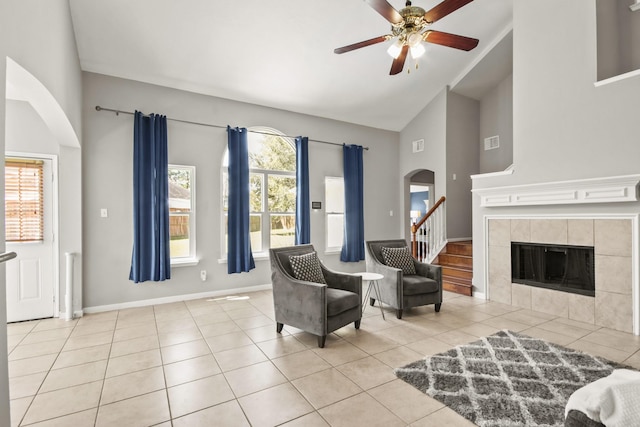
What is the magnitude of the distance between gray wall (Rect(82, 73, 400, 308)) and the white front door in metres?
0.40

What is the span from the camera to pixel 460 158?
21.8ft

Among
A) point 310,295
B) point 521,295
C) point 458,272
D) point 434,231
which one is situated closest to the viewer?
point 310,295

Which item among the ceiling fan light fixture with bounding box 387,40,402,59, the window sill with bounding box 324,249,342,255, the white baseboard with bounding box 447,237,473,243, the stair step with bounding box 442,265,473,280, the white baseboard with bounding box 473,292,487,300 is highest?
the ceiling fan light fixture with bounding box 387,40,402,59

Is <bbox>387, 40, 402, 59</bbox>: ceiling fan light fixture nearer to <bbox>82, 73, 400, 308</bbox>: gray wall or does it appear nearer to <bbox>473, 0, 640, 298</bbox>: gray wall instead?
<bbox>473, 0, 640, 298</bbox>: gray wall

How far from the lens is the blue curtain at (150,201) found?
4602 millimetres

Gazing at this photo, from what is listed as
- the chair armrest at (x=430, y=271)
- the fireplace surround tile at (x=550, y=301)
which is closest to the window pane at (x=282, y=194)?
the chair armrest at (x=430, y=271)

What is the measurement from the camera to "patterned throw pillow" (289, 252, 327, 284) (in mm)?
3660

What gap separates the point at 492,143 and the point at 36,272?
8.02 metres

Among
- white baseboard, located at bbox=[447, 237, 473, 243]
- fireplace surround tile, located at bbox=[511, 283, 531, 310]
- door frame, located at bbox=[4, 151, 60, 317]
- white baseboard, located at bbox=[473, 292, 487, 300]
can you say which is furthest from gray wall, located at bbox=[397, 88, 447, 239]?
door frame, located at bbox=[4, 151, 60, 317]

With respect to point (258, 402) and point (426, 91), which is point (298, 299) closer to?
point (258, 402)

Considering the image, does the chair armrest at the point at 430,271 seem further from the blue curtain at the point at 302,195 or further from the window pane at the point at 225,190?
the window pane at the point at 225,190

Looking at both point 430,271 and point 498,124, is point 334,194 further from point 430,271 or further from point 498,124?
point 498,124

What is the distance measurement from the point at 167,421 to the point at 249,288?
354 cm

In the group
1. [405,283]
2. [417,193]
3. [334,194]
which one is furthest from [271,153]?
[417,193]
